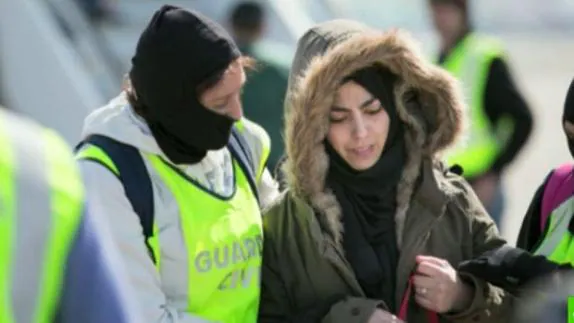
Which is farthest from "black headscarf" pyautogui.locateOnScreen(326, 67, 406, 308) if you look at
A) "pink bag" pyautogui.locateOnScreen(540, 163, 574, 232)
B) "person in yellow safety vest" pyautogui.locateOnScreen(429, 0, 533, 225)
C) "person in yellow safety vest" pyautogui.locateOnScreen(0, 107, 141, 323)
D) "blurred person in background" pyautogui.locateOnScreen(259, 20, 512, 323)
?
"person in yellow safety vest" pyautogui.locateOnScreen(429, 0, 533, 225)

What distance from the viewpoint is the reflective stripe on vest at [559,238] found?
336 cm

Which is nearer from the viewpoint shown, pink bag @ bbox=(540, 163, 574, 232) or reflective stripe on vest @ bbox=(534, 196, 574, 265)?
reflective stripe on vest @ bbox=(534, 196, 574, 265)

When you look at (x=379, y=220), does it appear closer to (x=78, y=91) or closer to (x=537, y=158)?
(x=78, y=91)

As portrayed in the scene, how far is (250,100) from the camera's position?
6820mm

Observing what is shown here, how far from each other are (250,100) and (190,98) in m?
3.77

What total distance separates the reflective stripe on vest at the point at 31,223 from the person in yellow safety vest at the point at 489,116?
434 cm

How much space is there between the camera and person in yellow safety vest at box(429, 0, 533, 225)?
19.3 ft

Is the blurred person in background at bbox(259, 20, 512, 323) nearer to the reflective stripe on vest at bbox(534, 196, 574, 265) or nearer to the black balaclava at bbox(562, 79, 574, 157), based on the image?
the reflective stripe on vest at bbox(534, 196, 574, 265)

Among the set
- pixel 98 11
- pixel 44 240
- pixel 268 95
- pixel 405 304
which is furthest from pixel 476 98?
pixel 98 11

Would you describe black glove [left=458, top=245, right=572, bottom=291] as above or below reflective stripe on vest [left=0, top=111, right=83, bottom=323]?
below

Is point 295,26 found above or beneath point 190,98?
beneath

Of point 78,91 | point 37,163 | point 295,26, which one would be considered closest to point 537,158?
point 295,26

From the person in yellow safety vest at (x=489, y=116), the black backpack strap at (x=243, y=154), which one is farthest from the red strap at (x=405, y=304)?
the person in yellow safety vest at (x=489, y=116)

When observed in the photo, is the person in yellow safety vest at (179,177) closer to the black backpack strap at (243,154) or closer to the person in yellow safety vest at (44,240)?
the black backpack strap at (243,154)
